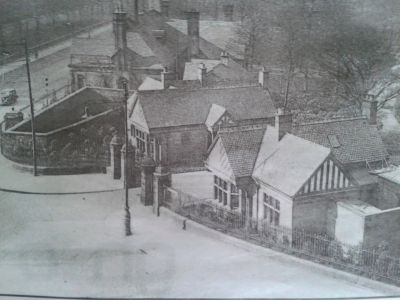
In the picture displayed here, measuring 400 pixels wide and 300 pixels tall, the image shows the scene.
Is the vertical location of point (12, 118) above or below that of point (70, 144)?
above

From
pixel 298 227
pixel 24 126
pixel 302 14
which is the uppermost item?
pixel 302 14

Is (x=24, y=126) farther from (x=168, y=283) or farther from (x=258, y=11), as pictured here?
(x=258, y=11)

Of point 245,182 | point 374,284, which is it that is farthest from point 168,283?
point 374,284

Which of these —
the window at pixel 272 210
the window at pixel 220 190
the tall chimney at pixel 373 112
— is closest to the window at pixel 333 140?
the tall chimney at pixel 373 112

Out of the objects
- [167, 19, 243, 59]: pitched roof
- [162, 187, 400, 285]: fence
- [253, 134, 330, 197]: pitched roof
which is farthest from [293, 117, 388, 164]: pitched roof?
[167, 19, 243, 59]: pitched roof

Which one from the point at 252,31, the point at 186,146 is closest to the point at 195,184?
the point at 186,146

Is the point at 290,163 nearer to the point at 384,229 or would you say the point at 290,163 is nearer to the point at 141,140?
the point at 384,229

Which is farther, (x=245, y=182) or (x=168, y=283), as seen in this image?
(x=245, y=182)

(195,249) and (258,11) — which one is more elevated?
(258,11)

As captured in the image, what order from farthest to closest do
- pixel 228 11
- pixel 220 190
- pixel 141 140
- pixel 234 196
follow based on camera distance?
pixel 141 140 < pixel 220 190 < pixel 234 196 < pixel 228 11
